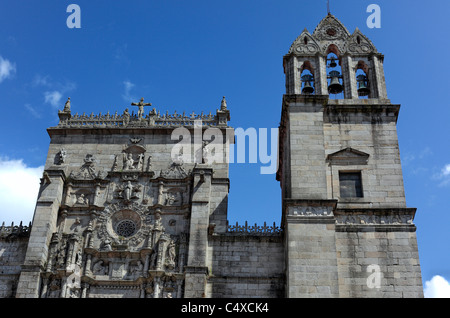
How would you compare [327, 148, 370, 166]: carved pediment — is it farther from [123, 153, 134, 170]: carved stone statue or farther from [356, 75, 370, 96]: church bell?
[123, 153, 134, 170]: carved stone statue

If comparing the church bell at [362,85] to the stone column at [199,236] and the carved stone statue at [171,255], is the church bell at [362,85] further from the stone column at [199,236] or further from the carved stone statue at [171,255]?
the carved stone statue at [171,255]

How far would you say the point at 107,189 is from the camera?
2703 centimetres

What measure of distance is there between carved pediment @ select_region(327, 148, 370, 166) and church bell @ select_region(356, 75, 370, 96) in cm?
395

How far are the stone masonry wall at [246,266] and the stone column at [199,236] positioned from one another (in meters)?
0.51

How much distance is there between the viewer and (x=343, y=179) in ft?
83.4

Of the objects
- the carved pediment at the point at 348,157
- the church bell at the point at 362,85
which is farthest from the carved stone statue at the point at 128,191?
the church bell at the point at 362,85

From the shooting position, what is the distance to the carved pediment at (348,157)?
2555cm

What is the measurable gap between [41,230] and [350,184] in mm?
12993

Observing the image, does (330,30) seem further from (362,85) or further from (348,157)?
(348,157)

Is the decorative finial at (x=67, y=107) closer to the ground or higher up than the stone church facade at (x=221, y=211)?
higher up

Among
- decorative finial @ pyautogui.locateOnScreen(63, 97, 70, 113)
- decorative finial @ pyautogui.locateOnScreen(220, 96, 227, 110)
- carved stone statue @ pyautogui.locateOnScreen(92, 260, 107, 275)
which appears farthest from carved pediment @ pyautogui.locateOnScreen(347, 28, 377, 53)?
carved stone statue @ pyautogui.locateOnScreen(92, 260, 107, 275)
